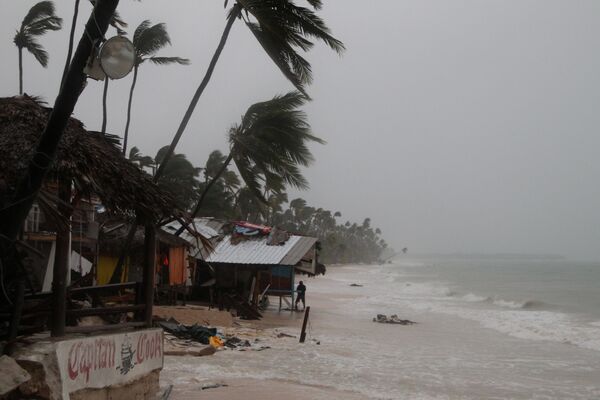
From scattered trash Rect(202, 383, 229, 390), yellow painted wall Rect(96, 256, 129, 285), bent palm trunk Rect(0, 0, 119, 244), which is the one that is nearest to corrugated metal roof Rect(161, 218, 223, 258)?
yellow painted wall Rect(96, 256, 129, 285)

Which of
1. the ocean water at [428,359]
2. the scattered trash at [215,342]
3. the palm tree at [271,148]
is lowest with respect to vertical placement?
the ocean water at [428,359]

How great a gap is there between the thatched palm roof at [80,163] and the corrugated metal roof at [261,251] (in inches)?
517

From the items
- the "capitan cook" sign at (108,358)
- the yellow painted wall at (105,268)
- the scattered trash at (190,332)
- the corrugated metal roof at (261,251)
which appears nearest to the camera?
the "capitan cook" sign at (108,358)

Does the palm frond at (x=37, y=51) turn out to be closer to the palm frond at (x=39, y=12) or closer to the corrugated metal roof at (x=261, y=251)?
the palm frond at (x=39, y=12)

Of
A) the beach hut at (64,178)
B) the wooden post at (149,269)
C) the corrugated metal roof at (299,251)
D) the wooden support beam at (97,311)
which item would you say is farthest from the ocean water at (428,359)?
the beach hut at (64,178)

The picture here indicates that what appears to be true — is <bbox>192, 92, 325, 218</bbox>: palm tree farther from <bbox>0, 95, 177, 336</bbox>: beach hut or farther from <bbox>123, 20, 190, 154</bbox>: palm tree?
<bbox>0, 95, 177, 336</bbox>: beach hut

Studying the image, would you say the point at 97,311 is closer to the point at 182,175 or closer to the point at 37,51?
the point at 37,51

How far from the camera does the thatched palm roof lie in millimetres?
5055

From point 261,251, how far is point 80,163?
1529 centimetres

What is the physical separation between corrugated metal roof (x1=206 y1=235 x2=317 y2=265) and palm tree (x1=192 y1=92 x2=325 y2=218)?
579 centimetres

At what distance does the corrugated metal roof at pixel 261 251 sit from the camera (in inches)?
771

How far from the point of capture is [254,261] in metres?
19.7

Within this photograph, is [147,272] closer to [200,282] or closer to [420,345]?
[420,345]

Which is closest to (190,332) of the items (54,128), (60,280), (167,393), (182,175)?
(167,393)
